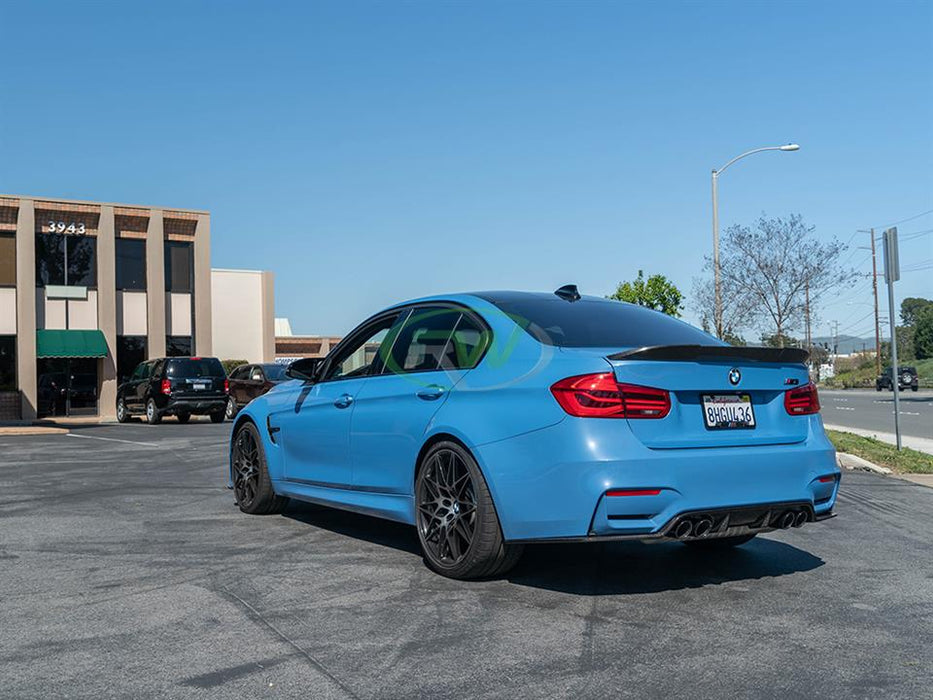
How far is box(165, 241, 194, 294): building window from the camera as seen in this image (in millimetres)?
36750

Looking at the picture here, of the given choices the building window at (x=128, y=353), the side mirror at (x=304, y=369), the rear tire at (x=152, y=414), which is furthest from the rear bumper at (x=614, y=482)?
the building window at (x=128, y=353)

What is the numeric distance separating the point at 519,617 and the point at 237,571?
6.14ft

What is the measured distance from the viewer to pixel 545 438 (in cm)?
484

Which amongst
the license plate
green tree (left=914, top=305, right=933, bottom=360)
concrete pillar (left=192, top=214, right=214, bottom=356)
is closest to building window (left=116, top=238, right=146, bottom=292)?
concrete pillar (left=192, top=214, right=214, bottom=356)

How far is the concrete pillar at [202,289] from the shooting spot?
36.9 meters

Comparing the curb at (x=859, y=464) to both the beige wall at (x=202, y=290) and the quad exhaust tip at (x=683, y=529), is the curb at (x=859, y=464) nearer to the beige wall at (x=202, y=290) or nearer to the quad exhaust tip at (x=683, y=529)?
the quad exhaust tip at (x=683, y=529)

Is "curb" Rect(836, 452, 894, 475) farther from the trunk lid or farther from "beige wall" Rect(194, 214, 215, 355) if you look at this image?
"beige wall" Rect(194, 214, 215, 355)

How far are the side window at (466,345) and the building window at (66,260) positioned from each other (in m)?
31.7

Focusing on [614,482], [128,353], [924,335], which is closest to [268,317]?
[128,353]

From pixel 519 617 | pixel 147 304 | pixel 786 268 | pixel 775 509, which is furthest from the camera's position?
pixel 147 304

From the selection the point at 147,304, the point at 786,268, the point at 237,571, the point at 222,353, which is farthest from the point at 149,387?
the point at 237,571

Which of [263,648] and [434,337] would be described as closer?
[263,648]

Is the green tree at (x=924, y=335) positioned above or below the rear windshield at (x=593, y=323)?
above

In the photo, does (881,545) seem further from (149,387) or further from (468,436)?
(149,387)
